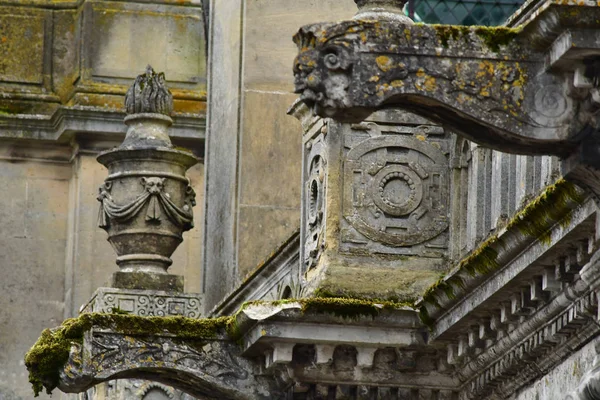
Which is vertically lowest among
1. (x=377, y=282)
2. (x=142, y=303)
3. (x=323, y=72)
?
(x=323, y=72)

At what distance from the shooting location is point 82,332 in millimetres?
20078

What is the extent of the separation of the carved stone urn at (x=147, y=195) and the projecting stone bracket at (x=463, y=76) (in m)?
11.6

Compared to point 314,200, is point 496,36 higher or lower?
lower

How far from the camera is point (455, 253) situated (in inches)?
779

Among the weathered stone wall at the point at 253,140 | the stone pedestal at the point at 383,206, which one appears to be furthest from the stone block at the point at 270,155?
the stone pedestal at the point at 383,206

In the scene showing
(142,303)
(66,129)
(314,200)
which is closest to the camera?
(314,200)

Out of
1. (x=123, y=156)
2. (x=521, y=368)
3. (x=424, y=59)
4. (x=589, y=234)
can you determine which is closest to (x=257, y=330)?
(x=521, y=368)

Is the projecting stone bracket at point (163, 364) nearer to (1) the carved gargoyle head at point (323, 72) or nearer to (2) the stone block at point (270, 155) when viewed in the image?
(2) the stone block at point (270, 155)

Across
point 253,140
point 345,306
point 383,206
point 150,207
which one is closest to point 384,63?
point 345,306

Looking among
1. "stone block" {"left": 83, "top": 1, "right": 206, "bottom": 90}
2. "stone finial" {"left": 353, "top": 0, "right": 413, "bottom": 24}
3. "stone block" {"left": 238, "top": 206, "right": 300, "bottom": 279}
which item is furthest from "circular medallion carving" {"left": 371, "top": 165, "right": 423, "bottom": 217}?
"stone block" {"left": 83, "top": 1, "right": 206, "bottom": 90}

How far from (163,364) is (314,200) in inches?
59.7

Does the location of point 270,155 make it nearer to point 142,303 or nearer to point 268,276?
point 142,303

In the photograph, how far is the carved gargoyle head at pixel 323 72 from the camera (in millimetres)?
14250

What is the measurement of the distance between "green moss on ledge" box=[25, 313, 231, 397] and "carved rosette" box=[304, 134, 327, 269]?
29.7 inches
